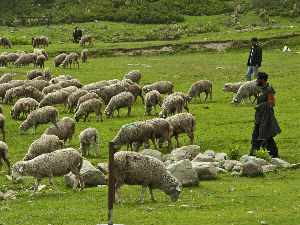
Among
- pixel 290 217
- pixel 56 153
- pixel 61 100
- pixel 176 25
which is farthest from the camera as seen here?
pixel 176 25

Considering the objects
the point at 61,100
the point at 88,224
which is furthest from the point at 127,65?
the point at 88,224

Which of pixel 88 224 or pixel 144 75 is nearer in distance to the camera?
pixel 88 224

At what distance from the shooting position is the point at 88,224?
12.6 meters

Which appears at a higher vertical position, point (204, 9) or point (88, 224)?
point (204, 9)

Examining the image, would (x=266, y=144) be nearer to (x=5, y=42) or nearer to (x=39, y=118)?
(x=39, y=118)

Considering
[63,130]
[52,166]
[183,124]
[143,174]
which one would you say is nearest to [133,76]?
[63,130]

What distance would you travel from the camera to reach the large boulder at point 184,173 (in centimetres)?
1659

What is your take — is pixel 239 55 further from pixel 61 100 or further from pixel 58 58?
pixel 61 100

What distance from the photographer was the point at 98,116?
2883cm

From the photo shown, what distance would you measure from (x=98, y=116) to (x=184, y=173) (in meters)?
12.7

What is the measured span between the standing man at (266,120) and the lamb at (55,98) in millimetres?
14489

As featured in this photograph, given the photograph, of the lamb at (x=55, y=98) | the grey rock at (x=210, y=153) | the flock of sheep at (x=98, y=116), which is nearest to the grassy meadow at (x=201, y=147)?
the flock of sheep at (x=98, y=116)

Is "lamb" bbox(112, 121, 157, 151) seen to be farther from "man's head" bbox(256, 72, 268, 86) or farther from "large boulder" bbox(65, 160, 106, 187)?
"man's head" bbox(256, 72, 268, 86)

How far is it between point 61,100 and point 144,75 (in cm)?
1091
